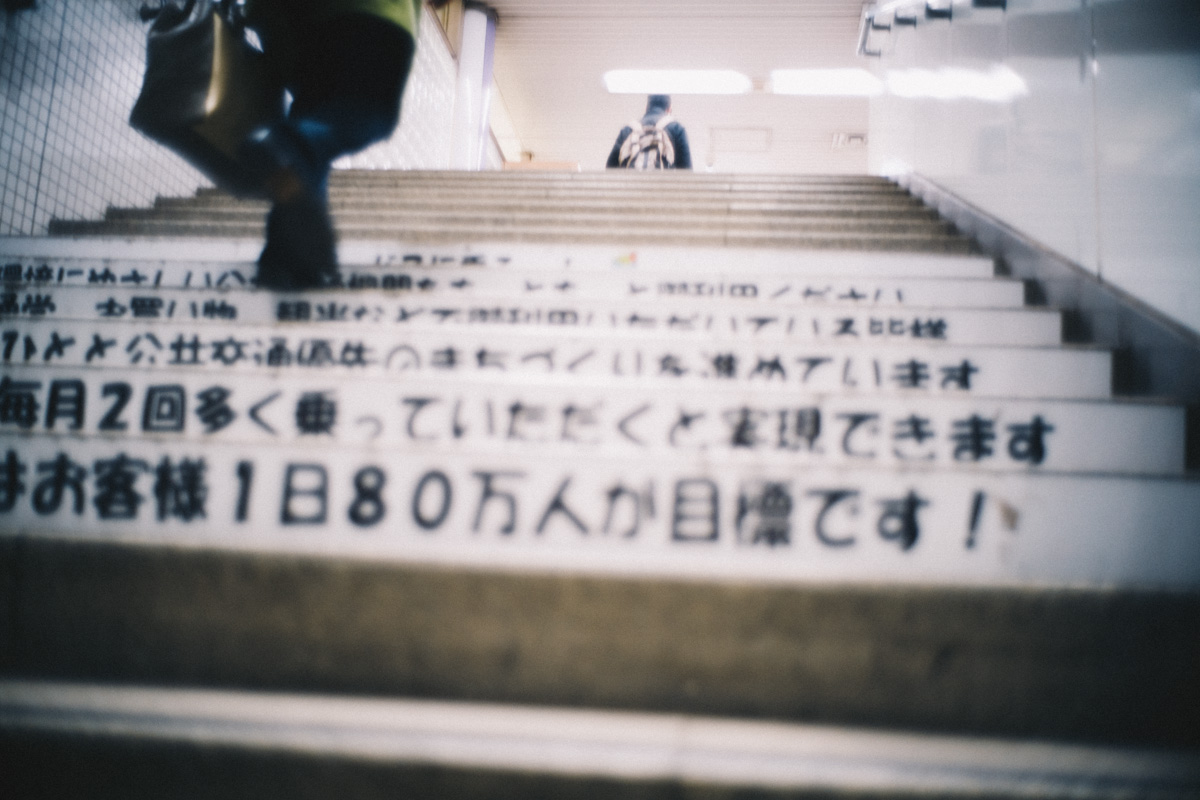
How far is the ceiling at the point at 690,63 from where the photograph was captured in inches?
288

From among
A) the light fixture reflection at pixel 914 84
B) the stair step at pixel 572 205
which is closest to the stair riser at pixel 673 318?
the stair step at pixel 572 205

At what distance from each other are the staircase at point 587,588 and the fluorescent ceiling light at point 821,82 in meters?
8.47

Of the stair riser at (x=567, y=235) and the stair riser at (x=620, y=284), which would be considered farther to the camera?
the stair riser at (x=567, y=235)

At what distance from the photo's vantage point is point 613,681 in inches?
37.2

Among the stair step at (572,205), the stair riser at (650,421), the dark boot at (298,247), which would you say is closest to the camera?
the stair riser at (650,421)

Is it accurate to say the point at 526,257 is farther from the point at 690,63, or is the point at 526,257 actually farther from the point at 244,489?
the point at 690,63

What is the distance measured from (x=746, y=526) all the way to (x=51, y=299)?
7.24 feet

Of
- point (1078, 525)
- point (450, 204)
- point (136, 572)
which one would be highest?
point (450, 204)

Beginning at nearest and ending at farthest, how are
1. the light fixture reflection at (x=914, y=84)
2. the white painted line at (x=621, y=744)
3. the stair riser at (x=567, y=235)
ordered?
the white painted line at (x=621, y=744) < the stair riser at (x=567, y=235) < the light fixture reflection at (x=914, y=84)

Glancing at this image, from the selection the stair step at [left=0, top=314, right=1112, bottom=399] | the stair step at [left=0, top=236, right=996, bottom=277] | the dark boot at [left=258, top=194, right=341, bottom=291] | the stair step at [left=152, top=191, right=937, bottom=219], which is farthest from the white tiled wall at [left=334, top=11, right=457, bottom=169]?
the stair step at [left=0, top=314, right=1112, bottom=399]

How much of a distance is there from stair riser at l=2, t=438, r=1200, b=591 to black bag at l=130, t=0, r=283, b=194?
0.82 metres

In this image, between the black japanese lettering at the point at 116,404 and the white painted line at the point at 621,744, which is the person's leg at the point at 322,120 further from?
the white painted line at the point at 621,744

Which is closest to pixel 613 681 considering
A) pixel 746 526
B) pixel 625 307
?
pixel 746 526

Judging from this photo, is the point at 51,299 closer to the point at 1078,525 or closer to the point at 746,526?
the point at 746,526
